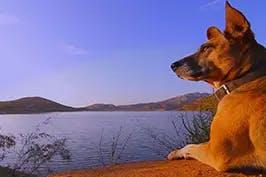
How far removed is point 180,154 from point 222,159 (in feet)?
5.20

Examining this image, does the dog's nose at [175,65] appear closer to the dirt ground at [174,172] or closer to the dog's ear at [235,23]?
the dog's ear at [235,23]

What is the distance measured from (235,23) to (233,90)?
2.94ft

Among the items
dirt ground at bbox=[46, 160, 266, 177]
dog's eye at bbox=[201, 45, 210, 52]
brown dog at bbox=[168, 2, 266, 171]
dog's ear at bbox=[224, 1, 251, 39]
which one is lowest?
dirt ground at bbox=[46, 160, 266, 177]

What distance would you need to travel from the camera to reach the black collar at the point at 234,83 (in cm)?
502

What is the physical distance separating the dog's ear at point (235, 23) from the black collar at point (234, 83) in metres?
0.58

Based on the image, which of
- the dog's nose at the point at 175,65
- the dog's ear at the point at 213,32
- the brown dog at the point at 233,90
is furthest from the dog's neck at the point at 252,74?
the dog's nose at the point at 175,65

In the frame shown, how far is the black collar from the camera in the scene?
16.5 ft

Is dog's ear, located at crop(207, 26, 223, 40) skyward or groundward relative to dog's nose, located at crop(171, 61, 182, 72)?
skyward

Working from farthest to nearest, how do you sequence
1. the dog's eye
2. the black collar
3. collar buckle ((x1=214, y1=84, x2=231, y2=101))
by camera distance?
the dog's eye → collar buckle ((x1=214, y1=84, x2=231, y2=101)) → the black collar

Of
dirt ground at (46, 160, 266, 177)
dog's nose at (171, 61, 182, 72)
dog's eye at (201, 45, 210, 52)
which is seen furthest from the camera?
dog's nose at (171, 61, 182, 72)

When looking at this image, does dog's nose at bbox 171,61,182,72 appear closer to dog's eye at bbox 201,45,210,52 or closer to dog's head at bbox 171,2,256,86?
dog's head at bbox 171,2,256,86

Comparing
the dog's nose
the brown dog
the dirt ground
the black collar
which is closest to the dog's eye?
the brown dog

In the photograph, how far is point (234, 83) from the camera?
520 centimetres

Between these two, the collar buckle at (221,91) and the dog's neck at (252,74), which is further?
the collar buckle at (221,91)
